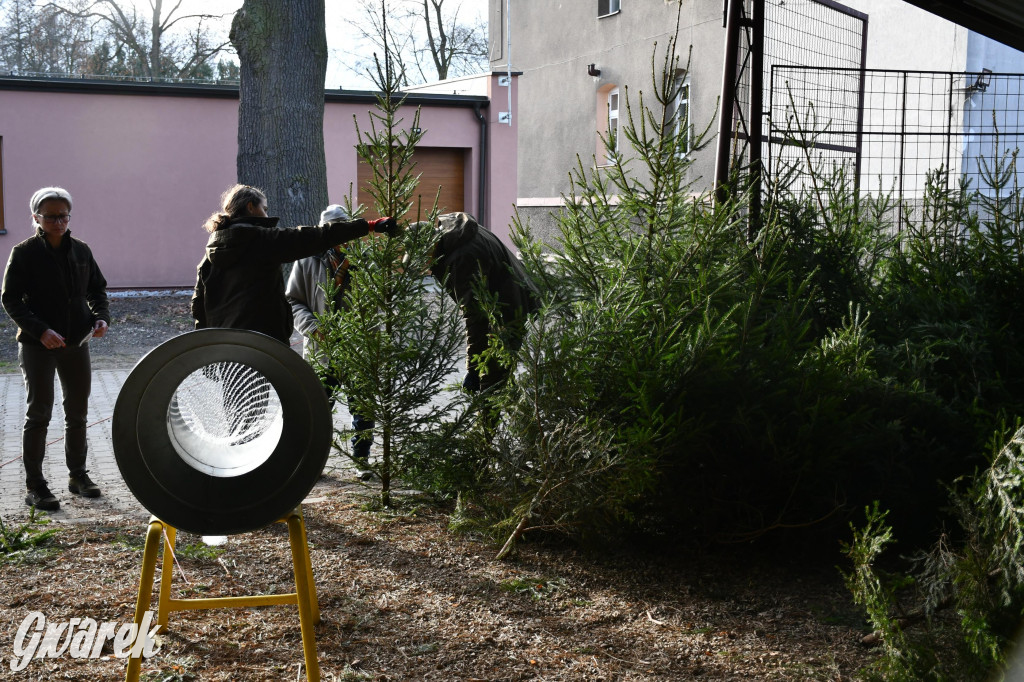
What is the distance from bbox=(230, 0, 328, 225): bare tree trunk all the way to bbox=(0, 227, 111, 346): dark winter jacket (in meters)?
5.53

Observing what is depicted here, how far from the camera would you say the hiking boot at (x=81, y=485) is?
5.97m

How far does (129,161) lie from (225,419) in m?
17.5

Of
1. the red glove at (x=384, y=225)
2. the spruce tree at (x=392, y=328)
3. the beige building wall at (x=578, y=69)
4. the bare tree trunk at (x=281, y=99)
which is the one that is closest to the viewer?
the red glove at (x=384, y=225)

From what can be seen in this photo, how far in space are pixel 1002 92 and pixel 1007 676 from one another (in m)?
12.9

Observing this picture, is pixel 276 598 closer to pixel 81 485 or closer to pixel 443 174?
pixel 81 485

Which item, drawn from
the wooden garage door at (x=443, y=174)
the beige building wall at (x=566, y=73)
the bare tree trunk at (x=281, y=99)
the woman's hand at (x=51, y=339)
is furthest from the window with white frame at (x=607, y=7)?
the woman's hand at (x=51, y=339)

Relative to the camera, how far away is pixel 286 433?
3.12 metres

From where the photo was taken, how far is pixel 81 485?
6.00 metres

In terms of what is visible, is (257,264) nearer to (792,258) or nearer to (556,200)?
(792,258)

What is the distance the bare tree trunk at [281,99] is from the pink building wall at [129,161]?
6725mm

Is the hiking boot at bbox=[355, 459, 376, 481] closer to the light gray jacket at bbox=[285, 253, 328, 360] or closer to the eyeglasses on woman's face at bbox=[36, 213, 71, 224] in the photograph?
the light gray jacket at bbox=[285, 253, 328, 360]

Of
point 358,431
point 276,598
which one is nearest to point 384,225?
point 358,431

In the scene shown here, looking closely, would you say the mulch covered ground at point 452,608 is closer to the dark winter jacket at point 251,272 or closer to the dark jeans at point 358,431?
the dark jeans at point 358,431

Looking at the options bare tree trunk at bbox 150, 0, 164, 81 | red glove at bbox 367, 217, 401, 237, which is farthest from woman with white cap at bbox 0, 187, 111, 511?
bare tree trunk at bbox 150, 0, 164, 81
